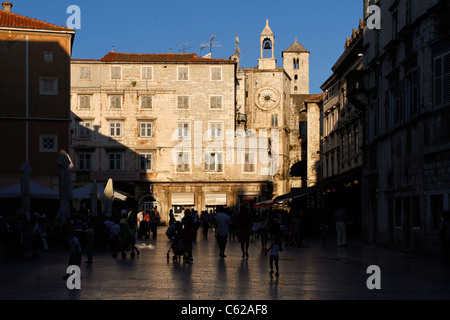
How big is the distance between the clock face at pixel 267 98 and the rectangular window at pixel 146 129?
1000 inches

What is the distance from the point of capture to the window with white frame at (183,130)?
65562 millimetres

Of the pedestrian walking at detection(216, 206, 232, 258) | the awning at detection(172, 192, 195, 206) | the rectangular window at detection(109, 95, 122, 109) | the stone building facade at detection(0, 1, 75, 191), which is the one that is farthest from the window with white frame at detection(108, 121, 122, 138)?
the pedestrian walking at detection(216, 206, 232, 258)

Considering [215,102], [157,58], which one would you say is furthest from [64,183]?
[157,58]

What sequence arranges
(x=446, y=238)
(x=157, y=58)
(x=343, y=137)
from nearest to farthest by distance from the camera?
(x=446, y=238) < (x=343, y=137) < (x=157, y=58)

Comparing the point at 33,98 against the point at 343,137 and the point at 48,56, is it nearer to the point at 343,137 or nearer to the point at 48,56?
the point at 48,56

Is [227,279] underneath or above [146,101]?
underneath

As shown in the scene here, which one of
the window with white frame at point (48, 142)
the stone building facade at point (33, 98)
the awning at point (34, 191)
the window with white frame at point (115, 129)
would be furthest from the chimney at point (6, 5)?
the awning at point (34, 191)

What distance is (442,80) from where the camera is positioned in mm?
22078

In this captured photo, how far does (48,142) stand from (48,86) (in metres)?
3.39

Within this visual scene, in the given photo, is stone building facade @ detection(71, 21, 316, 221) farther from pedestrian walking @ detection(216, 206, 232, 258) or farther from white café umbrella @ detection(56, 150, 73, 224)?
pedestrian walking @ detection(216, 206, 232, 258)

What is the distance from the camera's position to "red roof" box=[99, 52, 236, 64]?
66.4m

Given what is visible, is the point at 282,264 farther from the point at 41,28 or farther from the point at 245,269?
the point at 41,28

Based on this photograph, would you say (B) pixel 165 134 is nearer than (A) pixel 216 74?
Yes

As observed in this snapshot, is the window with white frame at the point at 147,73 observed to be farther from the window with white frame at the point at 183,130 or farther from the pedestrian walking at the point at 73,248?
the pedestrian walking at the point at 73,248
